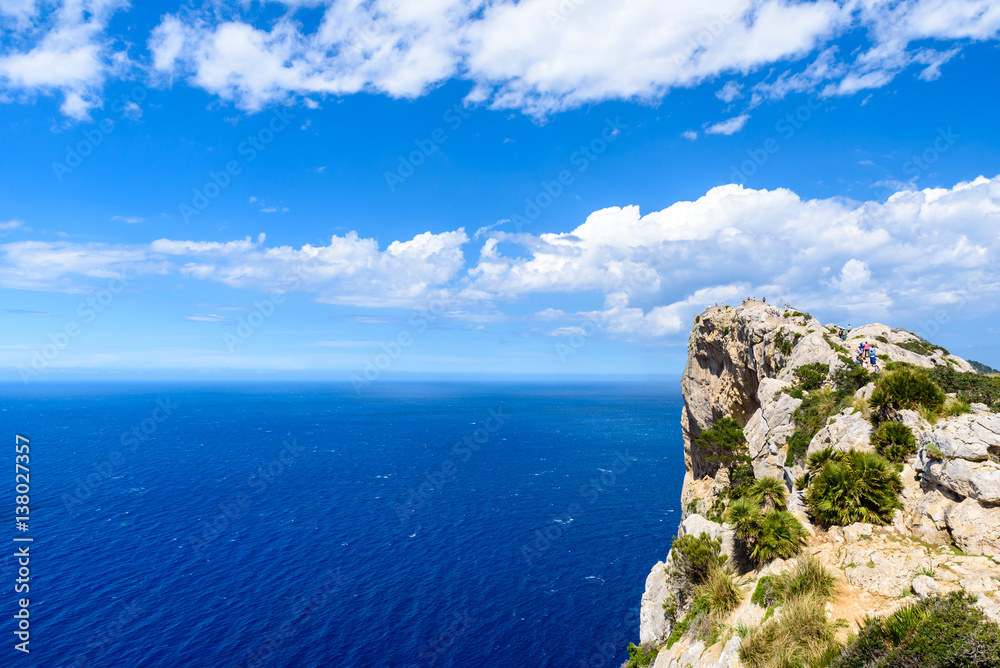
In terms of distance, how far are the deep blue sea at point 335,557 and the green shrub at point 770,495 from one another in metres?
34.5

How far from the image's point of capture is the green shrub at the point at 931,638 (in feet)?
35.0

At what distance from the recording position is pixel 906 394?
2123 centimetres

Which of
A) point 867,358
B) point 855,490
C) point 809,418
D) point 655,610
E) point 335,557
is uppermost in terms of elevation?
point 867,358

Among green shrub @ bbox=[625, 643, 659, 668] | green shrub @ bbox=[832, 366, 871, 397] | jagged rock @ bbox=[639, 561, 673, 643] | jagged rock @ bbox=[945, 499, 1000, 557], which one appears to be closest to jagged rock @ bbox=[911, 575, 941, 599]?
jagged rock @ bbox=[945, 499, 1000, 557]

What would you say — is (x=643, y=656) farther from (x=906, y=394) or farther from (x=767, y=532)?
(x=906, y=394)

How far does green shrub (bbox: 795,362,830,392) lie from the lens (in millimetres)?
32156

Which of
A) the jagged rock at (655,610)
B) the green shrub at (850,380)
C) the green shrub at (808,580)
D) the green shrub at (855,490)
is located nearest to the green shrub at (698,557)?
the green shrub at (855,490)

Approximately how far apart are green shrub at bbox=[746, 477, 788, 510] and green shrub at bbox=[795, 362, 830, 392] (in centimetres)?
1249

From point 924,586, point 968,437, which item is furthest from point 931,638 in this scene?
point 968,437

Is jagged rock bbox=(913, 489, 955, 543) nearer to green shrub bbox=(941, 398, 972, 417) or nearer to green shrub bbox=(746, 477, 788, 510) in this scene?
green shrub bbox=(941, 398, 972, 417)

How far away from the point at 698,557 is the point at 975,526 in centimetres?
1042

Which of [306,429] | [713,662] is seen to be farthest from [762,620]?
[306,429]

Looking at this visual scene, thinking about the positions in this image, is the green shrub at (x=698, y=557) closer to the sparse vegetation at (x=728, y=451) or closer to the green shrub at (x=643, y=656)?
the green shrub at (x=643, y=656)

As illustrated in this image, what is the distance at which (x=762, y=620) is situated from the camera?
51.2ft
